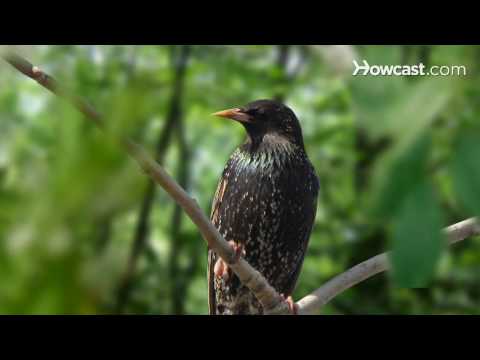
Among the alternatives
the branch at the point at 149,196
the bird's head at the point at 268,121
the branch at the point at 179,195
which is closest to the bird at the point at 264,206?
the bird's head at the point at 268,121

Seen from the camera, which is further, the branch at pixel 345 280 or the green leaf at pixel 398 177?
the branch at pixel 345 280

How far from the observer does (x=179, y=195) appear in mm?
2123

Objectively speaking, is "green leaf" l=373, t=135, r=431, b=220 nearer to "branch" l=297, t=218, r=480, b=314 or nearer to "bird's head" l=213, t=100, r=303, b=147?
"branch" l=297, t=218, r=480, b=314

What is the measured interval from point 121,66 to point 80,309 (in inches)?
43.5

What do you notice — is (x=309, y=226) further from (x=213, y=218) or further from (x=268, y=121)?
(x=268, y=121)

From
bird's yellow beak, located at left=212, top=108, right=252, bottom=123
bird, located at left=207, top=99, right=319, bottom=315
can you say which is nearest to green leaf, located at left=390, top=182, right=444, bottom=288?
bird, located at left=207, top=99, right=319, bottom=315

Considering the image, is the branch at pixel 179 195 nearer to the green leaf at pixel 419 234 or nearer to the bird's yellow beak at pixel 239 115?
the green leaf at pixel 419 234

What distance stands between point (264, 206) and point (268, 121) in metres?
0.63

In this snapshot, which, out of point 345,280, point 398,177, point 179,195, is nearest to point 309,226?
point 345,280

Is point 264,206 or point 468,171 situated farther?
point 264,206

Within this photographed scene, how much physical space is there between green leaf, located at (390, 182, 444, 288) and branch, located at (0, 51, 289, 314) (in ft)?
1.05

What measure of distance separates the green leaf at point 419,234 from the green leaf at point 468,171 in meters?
0.04

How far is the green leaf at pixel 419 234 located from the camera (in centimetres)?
91

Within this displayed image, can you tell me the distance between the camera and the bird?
171 inches
